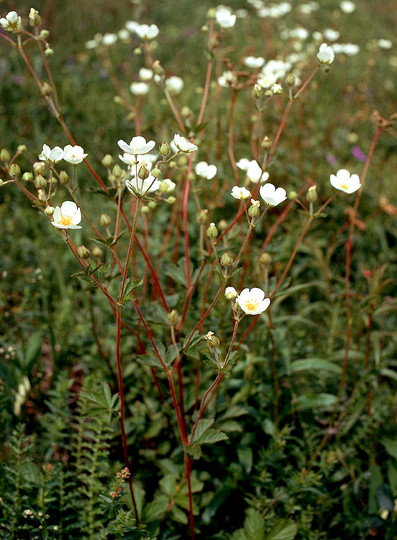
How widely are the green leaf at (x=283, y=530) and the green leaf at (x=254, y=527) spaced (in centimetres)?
3

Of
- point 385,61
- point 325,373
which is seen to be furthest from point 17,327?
point 385,61

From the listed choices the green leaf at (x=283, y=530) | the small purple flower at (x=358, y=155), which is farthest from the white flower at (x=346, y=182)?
the small purple flower at (x=358, y=155)

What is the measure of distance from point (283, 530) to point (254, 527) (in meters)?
0.09

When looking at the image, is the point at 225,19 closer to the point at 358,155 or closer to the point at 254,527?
the point at 254,527

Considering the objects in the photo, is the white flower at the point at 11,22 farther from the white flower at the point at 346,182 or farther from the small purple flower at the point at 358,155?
the small purple flower at the point at 358,155

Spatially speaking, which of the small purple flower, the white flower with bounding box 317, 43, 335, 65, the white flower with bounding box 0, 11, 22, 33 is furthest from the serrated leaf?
the small purple flower

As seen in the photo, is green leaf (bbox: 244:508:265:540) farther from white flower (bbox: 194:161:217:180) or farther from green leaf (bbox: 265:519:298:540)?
white flower (bbox: 194:161:217:180)

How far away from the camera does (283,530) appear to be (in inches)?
55.5

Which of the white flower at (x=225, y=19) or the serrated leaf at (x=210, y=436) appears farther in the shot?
the white flower at (x=225, y=19)

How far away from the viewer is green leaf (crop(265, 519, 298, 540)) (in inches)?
54.5

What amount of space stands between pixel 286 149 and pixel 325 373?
2.01 metres

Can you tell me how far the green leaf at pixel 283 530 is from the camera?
1.38 meters

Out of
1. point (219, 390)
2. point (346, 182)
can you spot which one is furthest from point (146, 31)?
point (219, 390)

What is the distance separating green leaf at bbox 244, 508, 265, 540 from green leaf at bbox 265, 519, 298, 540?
3 centimetres
